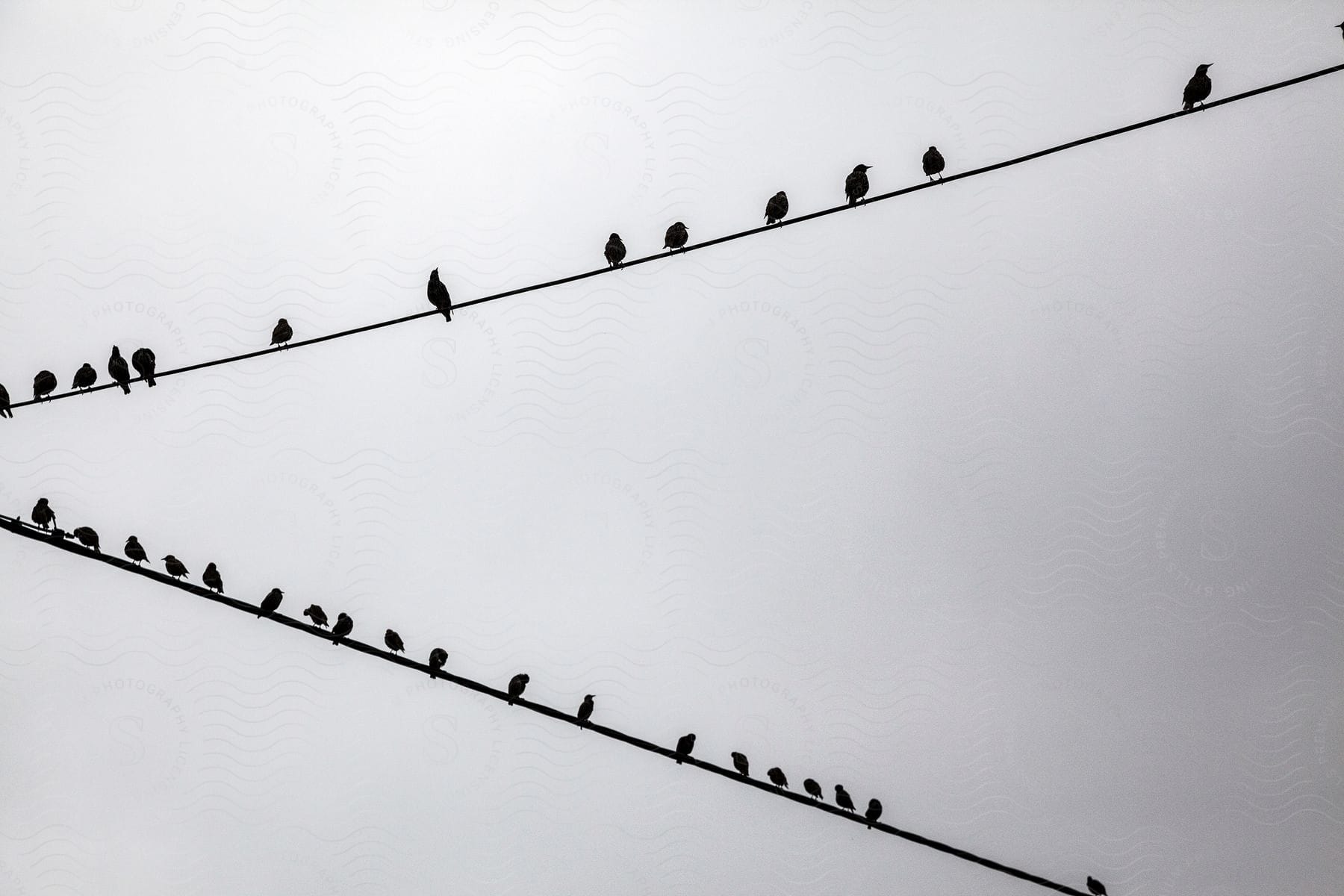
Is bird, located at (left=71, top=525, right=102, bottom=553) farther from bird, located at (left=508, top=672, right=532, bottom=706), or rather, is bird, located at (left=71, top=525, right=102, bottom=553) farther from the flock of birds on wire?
bird, located at (left=508, top=672, right=532, bottom=706)

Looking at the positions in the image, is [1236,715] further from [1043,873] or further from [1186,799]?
[1043,873]

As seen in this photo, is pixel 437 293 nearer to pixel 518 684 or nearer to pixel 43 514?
pixel 518 684

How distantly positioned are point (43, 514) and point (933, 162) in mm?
8418

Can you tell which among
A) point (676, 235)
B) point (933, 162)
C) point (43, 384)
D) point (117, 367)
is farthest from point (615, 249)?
point (43, 384)

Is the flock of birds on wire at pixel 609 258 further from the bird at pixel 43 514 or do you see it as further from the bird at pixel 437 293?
the bird at pixel 43 514

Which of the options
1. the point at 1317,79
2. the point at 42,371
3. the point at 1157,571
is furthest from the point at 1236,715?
the point at 42,371

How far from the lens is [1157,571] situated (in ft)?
33.7

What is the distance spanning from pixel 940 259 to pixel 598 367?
11.7 feet

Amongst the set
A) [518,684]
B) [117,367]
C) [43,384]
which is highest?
[117,367]

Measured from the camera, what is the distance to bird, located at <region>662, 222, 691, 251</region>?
29.8ft

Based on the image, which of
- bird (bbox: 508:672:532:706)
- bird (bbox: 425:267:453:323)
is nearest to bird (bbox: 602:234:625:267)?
bird (bbox: 425:267:453:323)

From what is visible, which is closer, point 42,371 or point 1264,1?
point 42,371

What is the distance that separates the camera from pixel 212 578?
898cm

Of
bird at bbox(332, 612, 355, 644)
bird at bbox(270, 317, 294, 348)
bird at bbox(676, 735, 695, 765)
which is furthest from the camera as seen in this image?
bird at bbox(676, 735, 695, 765)
